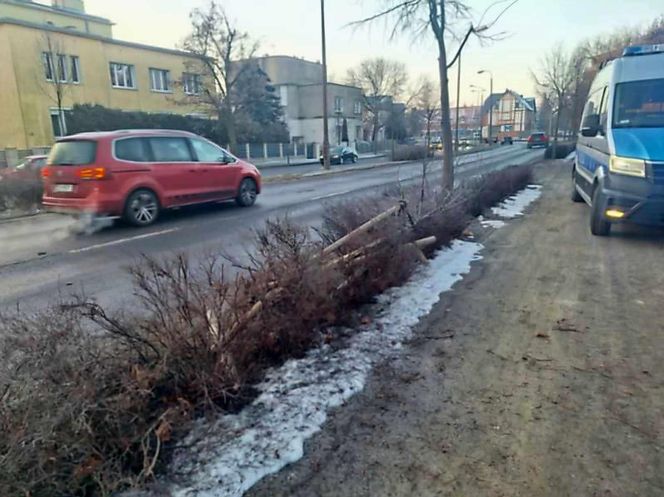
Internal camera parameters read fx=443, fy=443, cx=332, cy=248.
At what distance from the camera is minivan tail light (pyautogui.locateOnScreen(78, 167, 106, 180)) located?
8.10 m

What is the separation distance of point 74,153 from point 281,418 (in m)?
7.81

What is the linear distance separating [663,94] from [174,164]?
28.9 ft

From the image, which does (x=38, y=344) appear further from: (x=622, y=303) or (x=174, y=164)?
(x=174, y=164)

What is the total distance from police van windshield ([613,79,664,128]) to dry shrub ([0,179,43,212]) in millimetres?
11999

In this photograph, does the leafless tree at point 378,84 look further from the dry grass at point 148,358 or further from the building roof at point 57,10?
the dry grass at point 148,358

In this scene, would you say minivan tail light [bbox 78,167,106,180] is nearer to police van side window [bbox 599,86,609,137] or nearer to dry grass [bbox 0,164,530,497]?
dry grass [bbox 0,164,530,497]

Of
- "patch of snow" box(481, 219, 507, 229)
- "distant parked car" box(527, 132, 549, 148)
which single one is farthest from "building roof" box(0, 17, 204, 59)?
"distant parked car" box(527, 132, 549, 148)

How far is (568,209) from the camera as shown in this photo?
10094 mm

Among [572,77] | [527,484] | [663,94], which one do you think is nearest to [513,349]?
[527,484]

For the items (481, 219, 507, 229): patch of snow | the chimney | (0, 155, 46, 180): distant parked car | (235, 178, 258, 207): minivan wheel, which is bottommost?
(481, 219, 507, 229): patch of snow

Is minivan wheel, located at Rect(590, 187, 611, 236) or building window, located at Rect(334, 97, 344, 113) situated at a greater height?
building window, located at Rect(334, 97, 344, 113)

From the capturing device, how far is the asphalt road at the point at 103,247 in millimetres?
5059

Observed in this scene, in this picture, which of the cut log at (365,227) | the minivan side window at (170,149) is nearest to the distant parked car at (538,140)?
the minivan side window at (170,149)

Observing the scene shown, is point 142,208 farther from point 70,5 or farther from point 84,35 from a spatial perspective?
point 70,5
